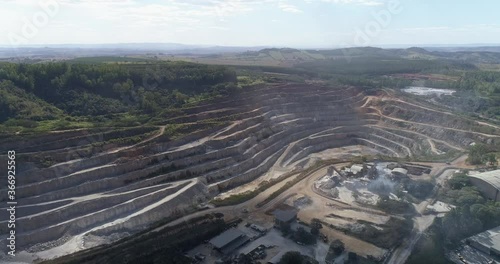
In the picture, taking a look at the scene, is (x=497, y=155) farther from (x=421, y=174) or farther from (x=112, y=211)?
(x=112, y=211)

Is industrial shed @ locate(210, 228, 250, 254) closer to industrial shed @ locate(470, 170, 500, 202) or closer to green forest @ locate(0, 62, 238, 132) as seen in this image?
industrial shed @ locate(470, 170, 500, 202)

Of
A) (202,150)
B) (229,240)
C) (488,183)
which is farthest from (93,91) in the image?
(488,183)

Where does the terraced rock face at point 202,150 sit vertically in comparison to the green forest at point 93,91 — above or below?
below

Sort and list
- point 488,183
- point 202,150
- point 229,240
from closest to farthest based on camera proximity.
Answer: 1. point 229,240
2. point 488,183
3. point 202,150

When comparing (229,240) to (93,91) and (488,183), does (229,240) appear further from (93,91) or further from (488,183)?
(93,91)

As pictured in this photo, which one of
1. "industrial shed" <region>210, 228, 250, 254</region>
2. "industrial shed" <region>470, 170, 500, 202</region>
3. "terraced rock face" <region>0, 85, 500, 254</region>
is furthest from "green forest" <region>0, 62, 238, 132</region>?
"industrial shed" <region>470, 170, 500, 202</region>

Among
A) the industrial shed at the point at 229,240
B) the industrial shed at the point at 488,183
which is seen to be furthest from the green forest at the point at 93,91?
the industrial shed at the point at 488,183

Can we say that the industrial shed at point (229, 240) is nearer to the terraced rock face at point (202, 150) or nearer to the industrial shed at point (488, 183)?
the terraced rock face at point (202, 150)
